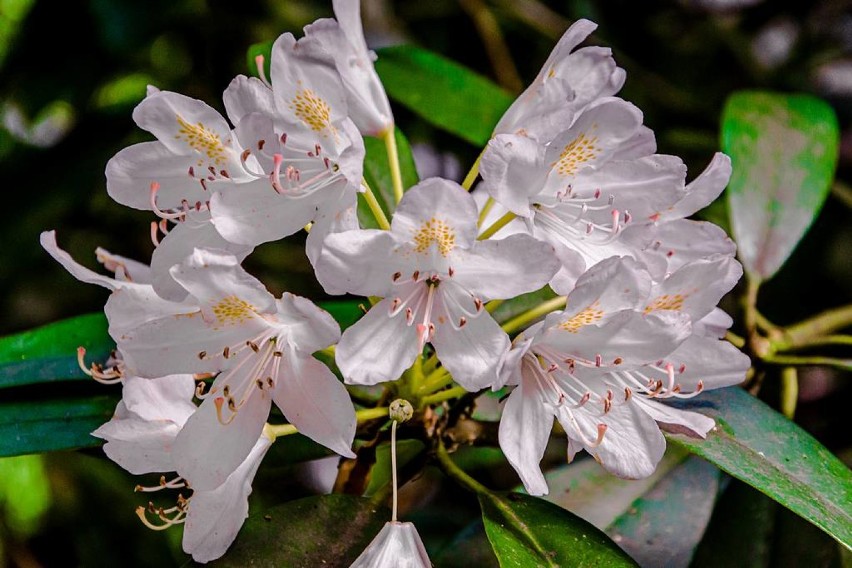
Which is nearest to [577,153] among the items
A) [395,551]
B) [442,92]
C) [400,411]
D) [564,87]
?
[564,87]

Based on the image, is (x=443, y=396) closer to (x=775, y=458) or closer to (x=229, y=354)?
(x=229, y=354)

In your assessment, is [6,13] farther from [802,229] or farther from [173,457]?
[802,229]

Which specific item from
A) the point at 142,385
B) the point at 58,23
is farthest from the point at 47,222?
the point at 142,385

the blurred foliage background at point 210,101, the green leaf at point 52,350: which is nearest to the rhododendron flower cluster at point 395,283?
the green leaf at point 52,350

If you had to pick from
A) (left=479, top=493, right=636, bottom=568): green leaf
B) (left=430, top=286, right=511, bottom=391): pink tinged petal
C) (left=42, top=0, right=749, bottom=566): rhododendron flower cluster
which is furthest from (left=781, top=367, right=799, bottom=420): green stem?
(left=430, top=286, right=511, bottom=391): pink tinged petal

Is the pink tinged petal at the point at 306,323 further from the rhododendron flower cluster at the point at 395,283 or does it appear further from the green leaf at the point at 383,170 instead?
the green leaf at the point at 383,170

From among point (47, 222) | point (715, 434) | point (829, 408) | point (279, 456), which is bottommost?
point (829, 408)

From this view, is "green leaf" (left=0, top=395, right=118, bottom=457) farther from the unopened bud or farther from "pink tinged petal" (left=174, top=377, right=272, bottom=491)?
the unopened bud
